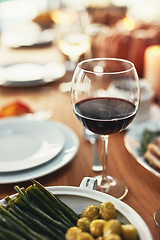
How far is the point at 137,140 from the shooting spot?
958 mm

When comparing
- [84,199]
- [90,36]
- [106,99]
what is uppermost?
[106,99]

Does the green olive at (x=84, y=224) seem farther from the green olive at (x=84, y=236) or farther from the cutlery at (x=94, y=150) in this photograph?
the cutlery at (x=94, y=150)

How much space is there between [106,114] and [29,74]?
0.98 metres

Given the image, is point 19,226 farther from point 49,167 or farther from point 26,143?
point 26,143

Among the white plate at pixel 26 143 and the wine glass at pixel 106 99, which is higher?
the wine glass at pixel 106 99

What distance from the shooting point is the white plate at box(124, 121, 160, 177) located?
82cm

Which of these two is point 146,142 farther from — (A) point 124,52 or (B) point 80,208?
(A) point 124,52

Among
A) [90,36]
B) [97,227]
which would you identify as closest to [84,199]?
[97,227]

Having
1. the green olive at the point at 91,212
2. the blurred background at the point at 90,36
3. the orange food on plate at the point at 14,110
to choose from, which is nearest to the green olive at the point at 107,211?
the green olive at the point at 91,212

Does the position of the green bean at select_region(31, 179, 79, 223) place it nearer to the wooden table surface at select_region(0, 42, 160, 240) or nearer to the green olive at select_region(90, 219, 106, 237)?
the green olive at select_region(90, 219, 106, 237)

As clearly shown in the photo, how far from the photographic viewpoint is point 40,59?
2.03 meters

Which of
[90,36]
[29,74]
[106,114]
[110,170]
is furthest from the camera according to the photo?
[90,36]

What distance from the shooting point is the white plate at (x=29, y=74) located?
1490 millimetres

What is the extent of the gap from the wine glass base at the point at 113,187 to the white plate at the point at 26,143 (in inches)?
6.2
